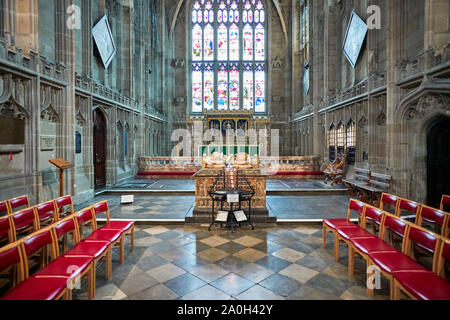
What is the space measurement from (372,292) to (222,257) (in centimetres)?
226

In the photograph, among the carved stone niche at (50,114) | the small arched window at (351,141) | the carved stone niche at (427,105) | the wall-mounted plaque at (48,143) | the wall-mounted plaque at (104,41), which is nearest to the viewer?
the carved stone niche at (427,105)

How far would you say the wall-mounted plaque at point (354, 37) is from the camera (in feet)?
37.0

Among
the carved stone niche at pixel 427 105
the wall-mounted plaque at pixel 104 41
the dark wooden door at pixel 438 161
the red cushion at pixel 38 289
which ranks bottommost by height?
the red cushion at pixel 38 289

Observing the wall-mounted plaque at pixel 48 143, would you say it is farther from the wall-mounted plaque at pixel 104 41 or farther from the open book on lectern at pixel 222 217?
the open book on lectern at pixel 222 217

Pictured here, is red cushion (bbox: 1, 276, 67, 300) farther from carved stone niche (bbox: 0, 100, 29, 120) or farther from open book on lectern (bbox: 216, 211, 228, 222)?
carved stone niche (bbox: 0, 100, 29, 120)

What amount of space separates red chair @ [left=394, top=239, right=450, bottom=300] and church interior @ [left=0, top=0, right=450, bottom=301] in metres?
0.02

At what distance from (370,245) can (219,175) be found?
4004mm

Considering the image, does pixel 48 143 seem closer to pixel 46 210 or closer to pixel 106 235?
pixel 46 210

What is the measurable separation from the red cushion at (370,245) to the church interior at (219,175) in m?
0.03

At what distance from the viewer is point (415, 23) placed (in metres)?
7.91

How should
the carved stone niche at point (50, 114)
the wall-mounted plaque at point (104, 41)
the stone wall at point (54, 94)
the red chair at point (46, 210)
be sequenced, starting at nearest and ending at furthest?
the red chair at point (46, 210) < the stone wall at point (54, 94) < the carved stone niche at point (50, 114) < the wall-mounted plaque at point (104, 41)

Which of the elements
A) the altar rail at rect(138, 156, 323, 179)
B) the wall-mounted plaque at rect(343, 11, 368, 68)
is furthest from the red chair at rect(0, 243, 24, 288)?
the wall-mounted plaque at rect(343, 11, 368, 68)

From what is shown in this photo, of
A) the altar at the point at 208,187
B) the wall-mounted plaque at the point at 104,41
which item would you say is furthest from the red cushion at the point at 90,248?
the wall-mounted plaque at the point at 104,41
